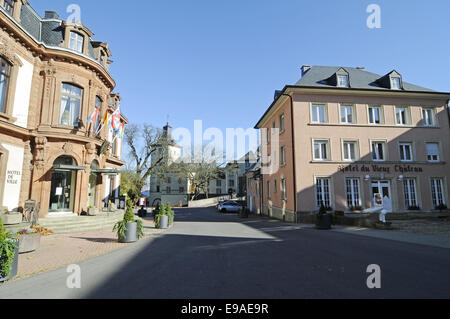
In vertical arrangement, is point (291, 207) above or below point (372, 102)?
below

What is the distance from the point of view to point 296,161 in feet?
64.1

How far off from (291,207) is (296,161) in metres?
3.80

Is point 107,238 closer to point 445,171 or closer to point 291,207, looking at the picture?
point 291,207

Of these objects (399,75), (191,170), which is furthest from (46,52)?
(191,170)

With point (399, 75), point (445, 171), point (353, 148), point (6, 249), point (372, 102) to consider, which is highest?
point (399, 75)

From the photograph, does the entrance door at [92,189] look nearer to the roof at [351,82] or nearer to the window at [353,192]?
the roof at [351,82]

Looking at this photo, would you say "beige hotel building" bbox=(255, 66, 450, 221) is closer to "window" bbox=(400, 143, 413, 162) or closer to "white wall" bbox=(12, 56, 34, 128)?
"window" bbox=(400, 143, 413, 162)

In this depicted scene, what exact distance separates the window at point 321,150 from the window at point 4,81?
Answer: 2051 centimetres

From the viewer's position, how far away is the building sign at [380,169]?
19797 mm

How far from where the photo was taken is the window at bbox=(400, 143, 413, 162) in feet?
68.8

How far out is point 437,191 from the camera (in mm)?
20703

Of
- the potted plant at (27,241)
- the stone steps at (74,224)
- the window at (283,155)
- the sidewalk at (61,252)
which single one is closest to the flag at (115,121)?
the stone steps at (74,224)

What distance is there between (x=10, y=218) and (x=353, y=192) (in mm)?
21978
